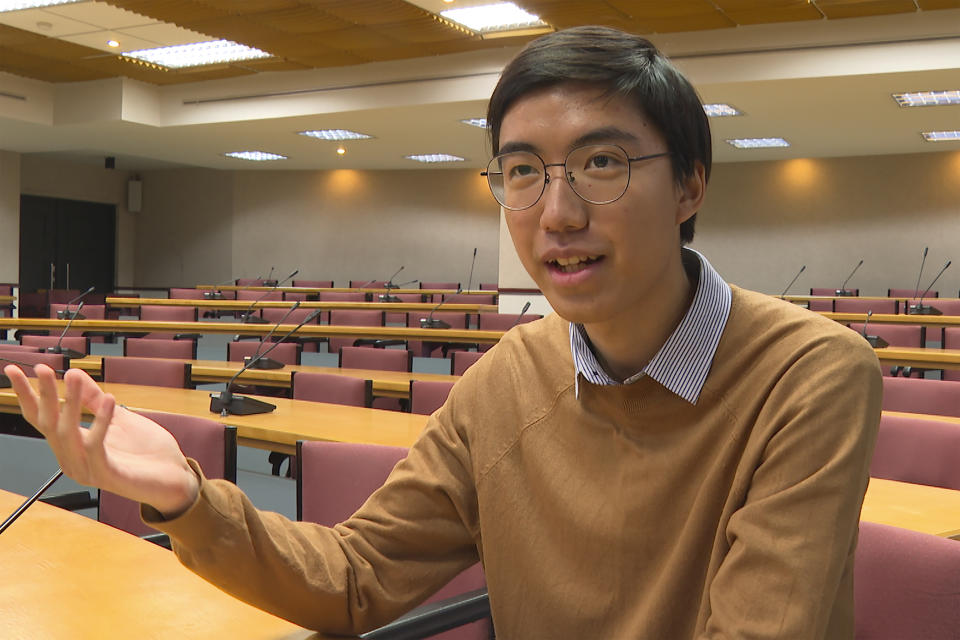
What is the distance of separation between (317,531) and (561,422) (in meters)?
0.37

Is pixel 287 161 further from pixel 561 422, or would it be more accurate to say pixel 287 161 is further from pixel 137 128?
pixel 561 422

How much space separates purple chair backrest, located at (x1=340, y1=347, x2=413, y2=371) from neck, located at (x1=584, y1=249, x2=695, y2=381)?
386 centimetres

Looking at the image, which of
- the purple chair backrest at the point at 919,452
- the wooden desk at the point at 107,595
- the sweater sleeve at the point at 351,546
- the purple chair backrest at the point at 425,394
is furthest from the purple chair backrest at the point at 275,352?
the sweater sleeve at the point at 351,546

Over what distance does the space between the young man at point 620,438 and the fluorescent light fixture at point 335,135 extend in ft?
39.8

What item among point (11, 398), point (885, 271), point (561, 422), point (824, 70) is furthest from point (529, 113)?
point (885, 271)

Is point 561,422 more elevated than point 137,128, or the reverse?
point 137,128

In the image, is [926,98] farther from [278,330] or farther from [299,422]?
[299,422]

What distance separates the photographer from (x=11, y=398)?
13.0 feet

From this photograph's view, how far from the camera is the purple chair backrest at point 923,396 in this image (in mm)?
3438

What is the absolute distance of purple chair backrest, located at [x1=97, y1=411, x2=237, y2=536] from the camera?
252 cm

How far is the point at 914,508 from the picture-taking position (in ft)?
6.84

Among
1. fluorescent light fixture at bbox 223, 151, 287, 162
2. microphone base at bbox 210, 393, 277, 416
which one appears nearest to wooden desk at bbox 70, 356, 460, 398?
microphone base at bbox 210, 393, 277, 416

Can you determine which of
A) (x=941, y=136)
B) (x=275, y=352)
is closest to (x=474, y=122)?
(x=941, y=136)

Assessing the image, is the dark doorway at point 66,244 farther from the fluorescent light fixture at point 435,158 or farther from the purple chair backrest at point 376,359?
the purple chair backrest at point 376,359
